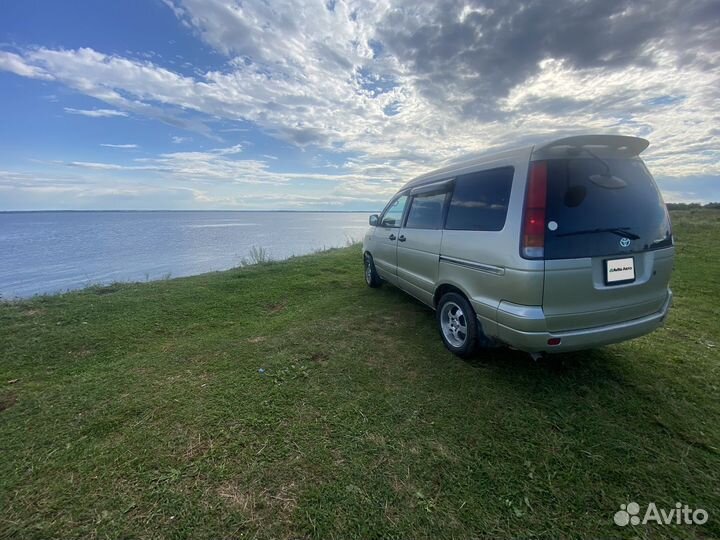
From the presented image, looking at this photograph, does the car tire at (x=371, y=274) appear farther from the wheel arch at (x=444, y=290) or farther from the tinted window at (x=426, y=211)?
the wheel arch at (x=444, y=290)

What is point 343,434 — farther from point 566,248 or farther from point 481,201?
point 481,201

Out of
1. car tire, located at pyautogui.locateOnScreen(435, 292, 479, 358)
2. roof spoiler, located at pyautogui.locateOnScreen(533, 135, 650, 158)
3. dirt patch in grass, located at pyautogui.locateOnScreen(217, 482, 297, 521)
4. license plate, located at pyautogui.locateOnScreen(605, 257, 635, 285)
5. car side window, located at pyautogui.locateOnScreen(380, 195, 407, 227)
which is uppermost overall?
roof spoiler, located at pyautogui.locateOnScreen(533, 135, 650, 158)

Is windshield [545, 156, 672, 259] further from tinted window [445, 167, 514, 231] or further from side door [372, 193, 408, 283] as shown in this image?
side door [372, 193, 408, 283]

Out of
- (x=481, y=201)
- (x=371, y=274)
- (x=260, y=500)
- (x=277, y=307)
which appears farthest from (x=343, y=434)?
(x=371, y=274)

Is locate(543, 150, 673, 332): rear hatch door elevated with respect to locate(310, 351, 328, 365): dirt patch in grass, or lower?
elevated

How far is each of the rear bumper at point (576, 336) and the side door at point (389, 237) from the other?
2415 millimetres

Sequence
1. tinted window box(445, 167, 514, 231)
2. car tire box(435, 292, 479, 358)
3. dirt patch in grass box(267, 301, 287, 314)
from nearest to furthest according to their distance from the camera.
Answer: tinted window box(445, 167, 514, 231) < car tire box(435, 292, 479, 358) < dirt patch in grass box(267, 301, 287, 314)

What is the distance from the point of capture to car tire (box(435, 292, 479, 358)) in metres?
3.06

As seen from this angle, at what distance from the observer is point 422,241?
3947 millimetres

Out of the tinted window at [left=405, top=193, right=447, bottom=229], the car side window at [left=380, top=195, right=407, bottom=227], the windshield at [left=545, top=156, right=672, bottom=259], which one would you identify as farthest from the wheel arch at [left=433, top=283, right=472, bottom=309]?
the car side window at [left=380, top=195, right=407, bottom=227]

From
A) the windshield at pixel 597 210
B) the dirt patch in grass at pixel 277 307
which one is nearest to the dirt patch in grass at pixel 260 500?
the windshield at pixel 597 210

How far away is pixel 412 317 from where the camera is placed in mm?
4535

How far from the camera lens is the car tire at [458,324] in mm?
3064

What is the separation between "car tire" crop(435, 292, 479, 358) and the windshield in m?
1.01
